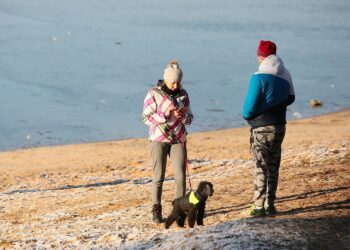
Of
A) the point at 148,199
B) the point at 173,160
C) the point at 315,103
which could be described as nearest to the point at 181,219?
the point at 173,160

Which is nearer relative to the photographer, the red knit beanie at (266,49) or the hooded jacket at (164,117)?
the red knit beanie at (266,49)

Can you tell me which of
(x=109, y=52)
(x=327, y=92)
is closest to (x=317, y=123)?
(x=327, y=92)

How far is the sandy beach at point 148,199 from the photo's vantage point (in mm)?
8114

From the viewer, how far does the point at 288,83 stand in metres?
8.38

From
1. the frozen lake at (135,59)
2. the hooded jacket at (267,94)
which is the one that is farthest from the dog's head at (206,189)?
the frozen lake at (135,59)

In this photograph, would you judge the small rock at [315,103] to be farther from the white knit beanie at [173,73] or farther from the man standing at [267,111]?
the white knit beanie at [173,73]

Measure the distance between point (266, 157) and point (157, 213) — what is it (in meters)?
1.45

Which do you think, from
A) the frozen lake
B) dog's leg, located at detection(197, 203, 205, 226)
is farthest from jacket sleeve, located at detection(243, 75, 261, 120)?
the frozen lake

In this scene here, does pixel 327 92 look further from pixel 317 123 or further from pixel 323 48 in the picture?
pixel 323 48

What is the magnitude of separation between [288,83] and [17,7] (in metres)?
40.7

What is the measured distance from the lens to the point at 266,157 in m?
8.46

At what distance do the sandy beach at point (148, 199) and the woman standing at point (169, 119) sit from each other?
28.4 inches

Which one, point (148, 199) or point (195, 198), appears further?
point (148, 199)

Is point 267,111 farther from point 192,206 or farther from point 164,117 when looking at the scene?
point 192,206
